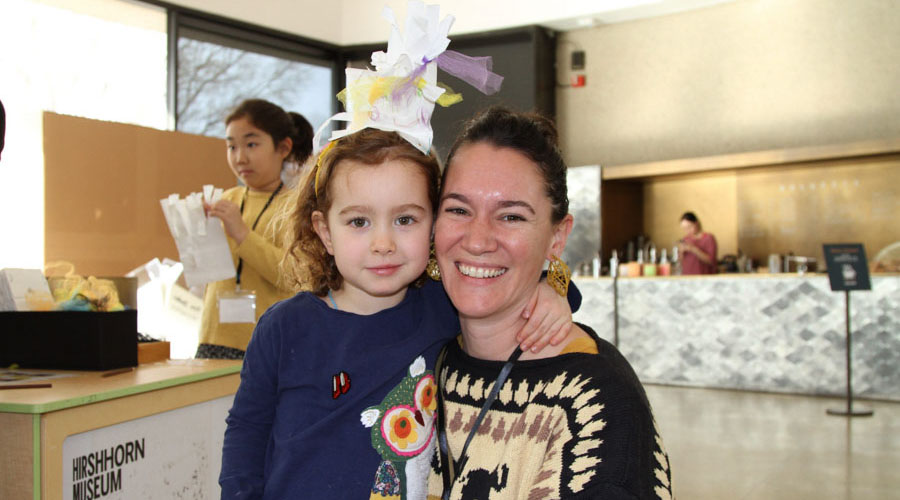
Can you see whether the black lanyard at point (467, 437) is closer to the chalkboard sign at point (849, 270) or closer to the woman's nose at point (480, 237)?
the woman's nose at point (480, 237)

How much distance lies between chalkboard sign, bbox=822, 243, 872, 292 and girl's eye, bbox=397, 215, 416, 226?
5623mm

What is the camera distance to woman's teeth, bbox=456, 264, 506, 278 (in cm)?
133

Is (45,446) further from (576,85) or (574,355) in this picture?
(576,85)

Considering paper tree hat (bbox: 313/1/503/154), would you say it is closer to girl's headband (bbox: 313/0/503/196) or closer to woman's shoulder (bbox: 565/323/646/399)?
girl's headband (bbox: 313/0/503/196)

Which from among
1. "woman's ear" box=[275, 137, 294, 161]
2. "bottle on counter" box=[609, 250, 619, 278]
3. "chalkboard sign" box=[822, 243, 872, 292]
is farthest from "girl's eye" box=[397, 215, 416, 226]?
"bottle on counter" box=[609, 250, 619, 278]

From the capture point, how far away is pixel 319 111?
9117 mm

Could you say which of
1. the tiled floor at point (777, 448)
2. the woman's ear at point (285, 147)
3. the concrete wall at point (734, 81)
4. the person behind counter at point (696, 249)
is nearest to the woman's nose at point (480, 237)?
the woman's ear at point (285, 147)

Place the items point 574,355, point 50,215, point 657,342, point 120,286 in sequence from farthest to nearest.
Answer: point 657,342 → point 50,215 → point 120,286 → point 574,355

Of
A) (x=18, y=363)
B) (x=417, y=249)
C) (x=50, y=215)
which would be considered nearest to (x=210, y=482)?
(x=18, y=363)

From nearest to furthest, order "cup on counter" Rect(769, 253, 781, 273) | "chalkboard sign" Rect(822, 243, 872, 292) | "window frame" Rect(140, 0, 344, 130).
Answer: "chalkboard sign" Rect(822, 243, 872, 292) < "window frame" Rect(140, 0, 344, 130) < "cup on counter" Rect(769, 253, 781, 273)

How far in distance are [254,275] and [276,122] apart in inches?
27.3

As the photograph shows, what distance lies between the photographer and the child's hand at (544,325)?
4.25 ft

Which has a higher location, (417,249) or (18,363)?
(417,249)

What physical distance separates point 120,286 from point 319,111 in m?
6.78
